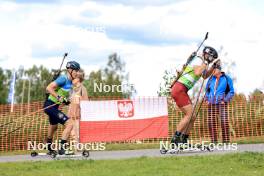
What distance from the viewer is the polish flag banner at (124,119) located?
55.4ft

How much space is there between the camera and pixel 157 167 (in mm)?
8938

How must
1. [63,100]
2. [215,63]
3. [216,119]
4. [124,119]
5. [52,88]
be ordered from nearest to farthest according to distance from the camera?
[215,63] < [52,88] < [63,100] < [216,119] < [124,119]

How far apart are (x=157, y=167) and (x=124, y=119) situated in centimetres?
845

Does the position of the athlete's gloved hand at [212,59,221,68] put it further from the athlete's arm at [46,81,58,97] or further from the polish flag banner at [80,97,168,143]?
the polish flag banner at [80,97,168,143]

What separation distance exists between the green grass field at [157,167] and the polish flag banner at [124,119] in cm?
665

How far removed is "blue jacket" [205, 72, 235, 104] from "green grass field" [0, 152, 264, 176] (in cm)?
397

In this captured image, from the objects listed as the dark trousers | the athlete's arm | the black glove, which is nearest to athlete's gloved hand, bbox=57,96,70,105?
the black glove

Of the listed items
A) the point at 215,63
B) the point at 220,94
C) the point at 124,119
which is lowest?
the point at 124,119

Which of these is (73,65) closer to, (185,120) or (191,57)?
(191,57)

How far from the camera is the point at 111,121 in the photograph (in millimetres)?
17328

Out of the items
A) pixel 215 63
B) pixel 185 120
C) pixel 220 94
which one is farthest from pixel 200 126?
pixel 185 120

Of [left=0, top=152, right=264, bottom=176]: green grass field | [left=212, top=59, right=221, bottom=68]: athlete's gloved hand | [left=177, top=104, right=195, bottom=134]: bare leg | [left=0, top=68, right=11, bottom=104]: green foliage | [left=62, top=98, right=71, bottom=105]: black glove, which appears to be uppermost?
[left=0, top=68, right=11, bottom=104]: green foliage

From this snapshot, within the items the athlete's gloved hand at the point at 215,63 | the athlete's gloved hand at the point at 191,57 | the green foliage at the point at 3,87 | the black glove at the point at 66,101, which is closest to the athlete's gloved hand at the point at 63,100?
the black glove at the point at 66,101

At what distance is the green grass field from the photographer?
8.54 m
